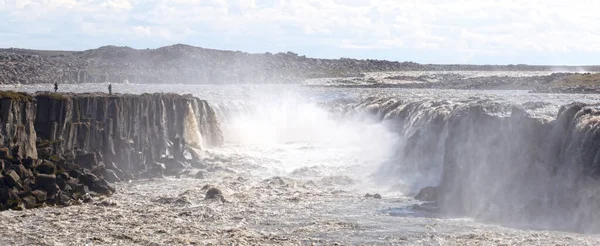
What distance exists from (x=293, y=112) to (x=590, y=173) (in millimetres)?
44637

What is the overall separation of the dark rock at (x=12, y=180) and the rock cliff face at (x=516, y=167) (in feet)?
56.9

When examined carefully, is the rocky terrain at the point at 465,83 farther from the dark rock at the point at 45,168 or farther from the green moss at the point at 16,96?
Result: the dark rock at the point at 45,168

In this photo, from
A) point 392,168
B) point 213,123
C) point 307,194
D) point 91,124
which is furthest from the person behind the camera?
point 213,123

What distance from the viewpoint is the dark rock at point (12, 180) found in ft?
119

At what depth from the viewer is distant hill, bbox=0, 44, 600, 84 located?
121750 millimetres

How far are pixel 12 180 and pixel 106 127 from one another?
11202mm

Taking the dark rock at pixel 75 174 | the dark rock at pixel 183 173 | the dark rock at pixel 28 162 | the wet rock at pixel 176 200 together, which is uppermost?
the dark rock at pixel 28 162

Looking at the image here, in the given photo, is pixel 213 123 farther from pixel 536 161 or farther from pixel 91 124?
pixel 536 161

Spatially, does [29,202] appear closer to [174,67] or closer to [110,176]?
[110,176]

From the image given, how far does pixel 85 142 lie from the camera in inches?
1780

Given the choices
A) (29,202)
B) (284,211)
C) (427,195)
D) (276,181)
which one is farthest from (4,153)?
(427,195)

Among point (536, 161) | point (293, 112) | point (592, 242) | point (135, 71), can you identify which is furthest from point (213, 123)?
point (135, 71)

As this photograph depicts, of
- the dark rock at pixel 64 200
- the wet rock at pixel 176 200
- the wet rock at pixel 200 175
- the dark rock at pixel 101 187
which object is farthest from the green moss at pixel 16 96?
the wet rock at pixel 200 175

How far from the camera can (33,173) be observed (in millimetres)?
38219
